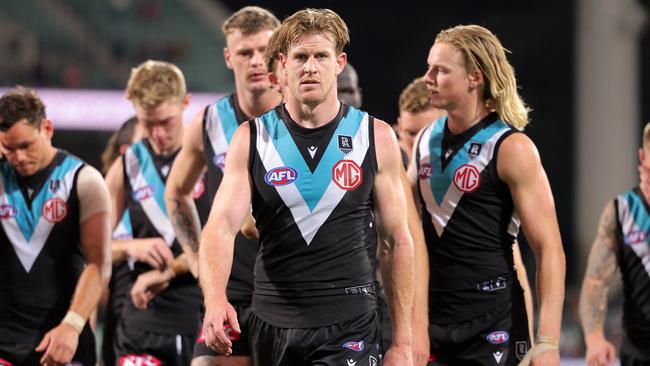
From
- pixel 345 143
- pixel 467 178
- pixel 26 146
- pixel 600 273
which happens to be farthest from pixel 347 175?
pixel 600 273

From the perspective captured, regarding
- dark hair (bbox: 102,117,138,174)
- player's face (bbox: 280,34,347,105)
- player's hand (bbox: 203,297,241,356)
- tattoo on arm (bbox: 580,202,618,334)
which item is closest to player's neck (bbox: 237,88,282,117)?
player's face (bbox: 280,34,347,105)

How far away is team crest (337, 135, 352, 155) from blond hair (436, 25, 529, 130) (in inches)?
39.5

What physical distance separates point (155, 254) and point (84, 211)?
993mm

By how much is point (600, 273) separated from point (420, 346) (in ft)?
5.73

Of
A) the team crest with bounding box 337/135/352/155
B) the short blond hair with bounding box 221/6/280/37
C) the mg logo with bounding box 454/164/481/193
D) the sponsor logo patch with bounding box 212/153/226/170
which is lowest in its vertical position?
the mg logo with bounding box 454/164/481/193

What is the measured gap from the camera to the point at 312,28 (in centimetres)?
452

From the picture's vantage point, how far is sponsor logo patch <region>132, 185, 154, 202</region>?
23.2 ft

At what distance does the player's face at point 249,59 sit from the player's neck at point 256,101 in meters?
0.02

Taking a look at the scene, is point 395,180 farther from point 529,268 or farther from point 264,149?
point 529,268

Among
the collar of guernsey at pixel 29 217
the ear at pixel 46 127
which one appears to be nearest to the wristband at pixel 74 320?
the collar of guernsey at pixel 29 217

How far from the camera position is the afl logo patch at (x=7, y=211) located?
568cm

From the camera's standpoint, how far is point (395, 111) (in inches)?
963

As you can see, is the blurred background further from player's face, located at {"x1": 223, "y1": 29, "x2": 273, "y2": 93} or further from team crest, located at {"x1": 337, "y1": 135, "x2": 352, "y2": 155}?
team crest, located at {"x1": 337, "y1": 135, "x2": 352, "y2": 155}

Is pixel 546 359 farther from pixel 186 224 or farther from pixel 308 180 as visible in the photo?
pixel 186 224
